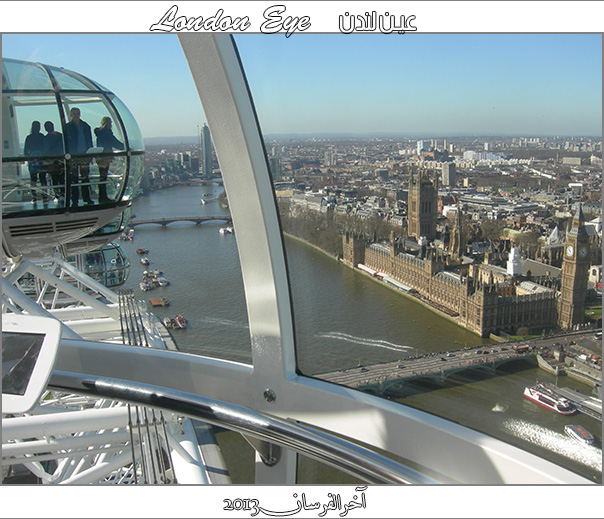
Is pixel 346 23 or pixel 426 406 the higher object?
pixel 346 23

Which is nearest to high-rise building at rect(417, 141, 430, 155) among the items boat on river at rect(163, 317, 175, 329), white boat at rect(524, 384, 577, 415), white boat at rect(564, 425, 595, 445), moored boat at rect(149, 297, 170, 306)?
white boat at rect(524, 384, 577, 415)

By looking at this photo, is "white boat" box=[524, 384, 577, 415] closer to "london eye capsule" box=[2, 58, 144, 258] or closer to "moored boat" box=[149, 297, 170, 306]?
"london eye capsule" box=[2, 58, 144, 258]

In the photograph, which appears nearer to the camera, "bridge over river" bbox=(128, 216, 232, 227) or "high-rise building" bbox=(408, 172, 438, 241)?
"high-rise building" bbox=(408, 172, 438, 241)

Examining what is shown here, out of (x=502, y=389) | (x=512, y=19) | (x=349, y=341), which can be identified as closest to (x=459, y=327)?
(x=502, y=389)

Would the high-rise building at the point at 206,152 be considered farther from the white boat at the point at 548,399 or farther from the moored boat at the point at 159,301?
the white boat at the point at 548,399

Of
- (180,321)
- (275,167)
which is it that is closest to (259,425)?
(275,167)

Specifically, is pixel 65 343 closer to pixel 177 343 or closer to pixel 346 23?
pixel 177 343

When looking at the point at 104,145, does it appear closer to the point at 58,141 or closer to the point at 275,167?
the point at 58,141
